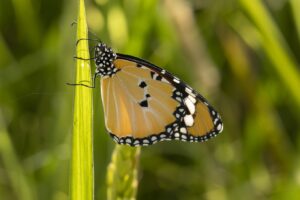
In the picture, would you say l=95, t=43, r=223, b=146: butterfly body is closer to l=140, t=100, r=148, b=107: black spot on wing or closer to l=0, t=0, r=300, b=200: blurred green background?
l=140, t=100, r=148, b=107: black spot on wing

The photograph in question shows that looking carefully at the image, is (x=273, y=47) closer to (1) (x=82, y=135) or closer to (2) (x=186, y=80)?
(2) (x=186, y=80)

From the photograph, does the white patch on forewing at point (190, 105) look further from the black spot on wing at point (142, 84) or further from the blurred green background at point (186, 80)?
the blurred green background at point (186, 80)

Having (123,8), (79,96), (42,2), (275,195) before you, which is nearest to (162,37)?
(123,8)

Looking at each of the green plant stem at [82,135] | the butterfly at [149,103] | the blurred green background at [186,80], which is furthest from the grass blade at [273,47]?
the green plant stem at [82,135]

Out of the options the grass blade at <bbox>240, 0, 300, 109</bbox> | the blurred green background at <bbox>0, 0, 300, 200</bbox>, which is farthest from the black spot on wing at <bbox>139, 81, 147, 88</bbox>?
the grass blade at <bbox>240, 0, 300, 109</bbox>

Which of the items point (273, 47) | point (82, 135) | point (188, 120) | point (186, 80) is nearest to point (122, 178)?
point (82, 135)

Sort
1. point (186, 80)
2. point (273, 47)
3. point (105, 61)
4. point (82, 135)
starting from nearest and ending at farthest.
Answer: point (82, 135) → point (105, 61) → point (273, 47) → point (186, 80)

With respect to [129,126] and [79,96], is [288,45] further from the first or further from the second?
[79,96]
